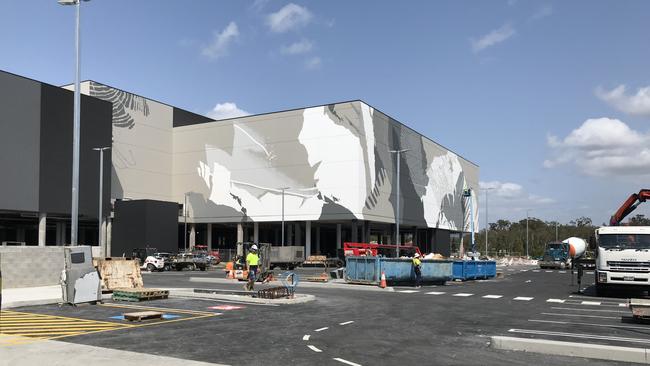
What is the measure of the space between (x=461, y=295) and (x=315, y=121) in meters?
49.4

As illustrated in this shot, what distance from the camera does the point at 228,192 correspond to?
260 ft

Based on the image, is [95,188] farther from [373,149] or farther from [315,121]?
[373,149]

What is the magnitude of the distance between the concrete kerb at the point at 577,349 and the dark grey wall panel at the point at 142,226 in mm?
63670

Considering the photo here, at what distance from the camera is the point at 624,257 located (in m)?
22.3

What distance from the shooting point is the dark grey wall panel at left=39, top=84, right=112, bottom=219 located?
6066 cm

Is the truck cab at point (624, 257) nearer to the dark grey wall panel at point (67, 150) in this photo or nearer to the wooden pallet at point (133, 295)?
the wooden pallet at point (133, 295)

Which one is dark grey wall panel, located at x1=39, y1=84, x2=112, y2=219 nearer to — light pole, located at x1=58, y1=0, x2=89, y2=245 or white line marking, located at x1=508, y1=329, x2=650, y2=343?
light pole, located at x1=58, y1=0, x2=89, y2=245

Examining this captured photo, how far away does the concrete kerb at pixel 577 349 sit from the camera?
31.3 ft

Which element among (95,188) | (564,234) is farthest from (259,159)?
(564,234)

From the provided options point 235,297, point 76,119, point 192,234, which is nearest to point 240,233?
point 192,234

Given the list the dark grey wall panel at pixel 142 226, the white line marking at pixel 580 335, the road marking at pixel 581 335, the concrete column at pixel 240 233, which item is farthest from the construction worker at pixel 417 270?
the concrete column at pixel 240 233

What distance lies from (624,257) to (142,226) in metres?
58.7

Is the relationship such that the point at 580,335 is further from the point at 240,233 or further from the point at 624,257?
the point at 240,233

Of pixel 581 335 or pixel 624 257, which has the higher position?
pixel 624 257
